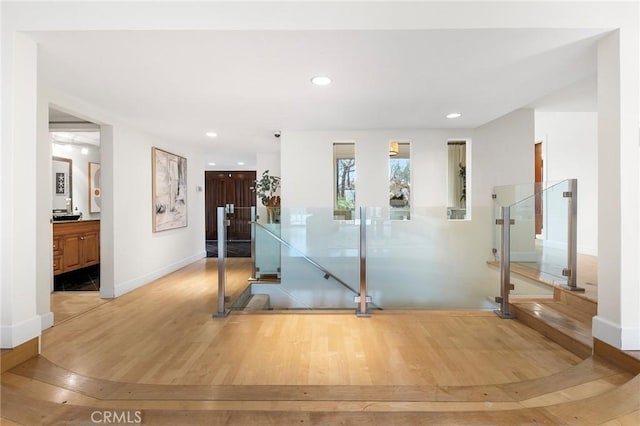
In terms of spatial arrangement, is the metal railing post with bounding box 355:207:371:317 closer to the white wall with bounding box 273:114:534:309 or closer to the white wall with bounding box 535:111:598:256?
the white wall with bounding box 273:114:534:309

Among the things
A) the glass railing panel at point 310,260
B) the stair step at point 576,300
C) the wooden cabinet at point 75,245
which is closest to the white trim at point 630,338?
the stair step at point 576,300

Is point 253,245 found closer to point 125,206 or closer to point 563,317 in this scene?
point 125,206

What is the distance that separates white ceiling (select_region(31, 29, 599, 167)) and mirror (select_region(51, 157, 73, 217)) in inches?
102

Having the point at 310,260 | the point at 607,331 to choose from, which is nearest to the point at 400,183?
the point at 310,260

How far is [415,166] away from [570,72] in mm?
2212

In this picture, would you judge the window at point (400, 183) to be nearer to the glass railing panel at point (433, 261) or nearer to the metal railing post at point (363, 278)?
the glass railing panel at point (433, 261)

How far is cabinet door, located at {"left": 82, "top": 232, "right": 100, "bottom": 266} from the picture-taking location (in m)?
4.93

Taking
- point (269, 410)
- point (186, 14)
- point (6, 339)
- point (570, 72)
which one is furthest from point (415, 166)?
point (6, 339)

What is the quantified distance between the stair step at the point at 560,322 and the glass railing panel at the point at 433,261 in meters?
0.96

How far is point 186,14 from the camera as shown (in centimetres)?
191

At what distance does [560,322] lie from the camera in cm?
254

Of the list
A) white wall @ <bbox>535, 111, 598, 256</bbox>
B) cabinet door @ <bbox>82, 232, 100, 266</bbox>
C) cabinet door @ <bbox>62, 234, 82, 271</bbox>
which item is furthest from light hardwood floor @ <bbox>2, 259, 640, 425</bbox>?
white wall @ <bbox>535, 111, 598, 256</bbox>

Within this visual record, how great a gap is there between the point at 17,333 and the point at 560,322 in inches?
163

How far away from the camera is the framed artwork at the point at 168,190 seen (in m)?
4.65
